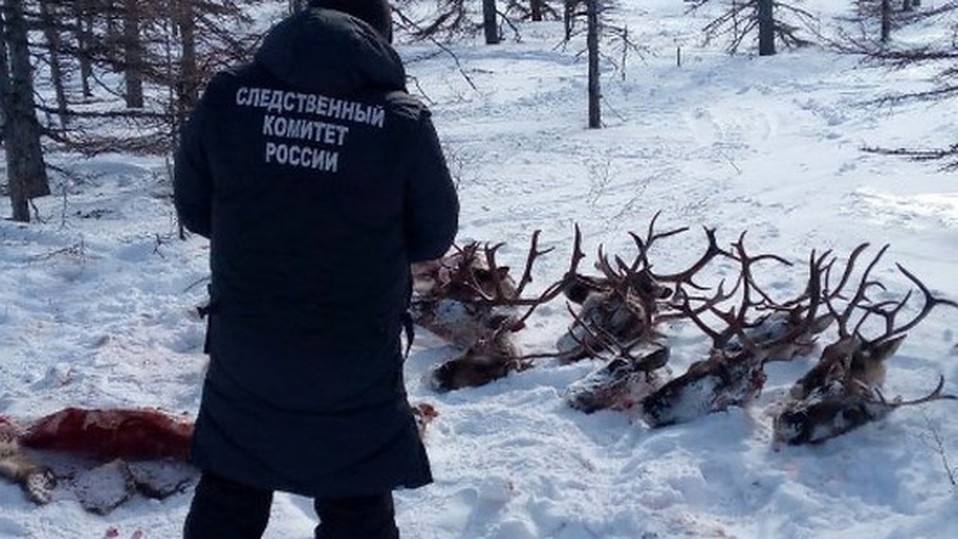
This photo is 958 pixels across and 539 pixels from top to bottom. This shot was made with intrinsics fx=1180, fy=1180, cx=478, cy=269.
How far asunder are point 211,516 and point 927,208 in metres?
9.18

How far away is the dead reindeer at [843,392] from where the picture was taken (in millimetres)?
4723

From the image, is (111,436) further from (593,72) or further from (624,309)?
(593,72)

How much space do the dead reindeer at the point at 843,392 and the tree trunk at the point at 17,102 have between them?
9.88 meters

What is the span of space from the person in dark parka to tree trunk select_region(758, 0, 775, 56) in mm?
28186

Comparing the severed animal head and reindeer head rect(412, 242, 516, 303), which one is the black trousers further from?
reindeer head rect(412, 242, 516, 303)

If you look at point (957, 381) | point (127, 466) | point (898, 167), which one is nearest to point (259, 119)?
point (127, 466)

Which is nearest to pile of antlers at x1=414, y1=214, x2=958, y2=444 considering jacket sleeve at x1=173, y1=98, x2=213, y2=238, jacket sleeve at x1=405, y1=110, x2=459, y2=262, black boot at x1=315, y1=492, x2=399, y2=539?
black boot at x1=315, y1=492, x2=399, y2=539

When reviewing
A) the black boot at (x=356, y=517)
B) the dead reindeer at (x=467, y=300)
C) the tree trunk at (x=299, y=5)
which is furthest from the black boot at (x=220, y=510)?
the dead reindeer at (x=467, y=300)

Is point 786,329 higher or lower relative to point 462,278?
lower

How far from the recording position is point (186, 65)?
9812mm

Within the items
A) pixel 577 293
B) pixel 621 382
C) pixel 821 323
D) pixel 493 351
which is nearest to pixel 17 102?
pixel 577 293

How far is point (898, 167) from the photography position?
1376 cm

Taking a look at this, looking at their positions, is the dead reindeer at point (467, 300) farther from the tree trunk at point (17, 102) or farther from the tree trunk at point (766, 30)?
the tree trunk at point (766, 30)

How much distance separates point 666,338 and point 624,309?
0.88 feet
